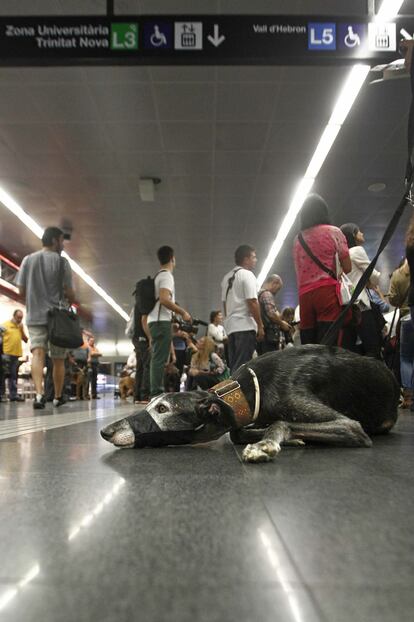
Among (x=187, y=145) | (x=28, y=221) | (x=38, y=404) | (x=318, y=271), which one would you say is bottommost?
(x=38, y=404)

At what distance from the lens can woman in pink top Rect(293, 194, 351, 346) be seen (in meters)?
3.05

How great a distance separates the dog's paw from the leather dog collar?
25 cm

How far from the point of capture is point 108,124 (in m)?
6.68

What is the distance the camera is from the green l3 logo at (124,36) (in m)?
3.88

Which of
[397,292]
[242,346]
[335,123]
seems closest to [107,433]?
[242,346]

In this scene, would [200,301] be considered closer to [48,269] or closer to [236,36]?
[48,269]

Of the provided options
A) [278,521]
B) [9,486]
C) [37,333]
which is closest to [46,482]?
[9,486]

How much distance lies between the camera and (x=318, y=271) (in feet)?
10.2

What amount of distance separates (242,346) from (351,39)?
2.86m

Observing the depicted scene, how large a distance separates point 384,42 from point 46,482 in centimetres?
429

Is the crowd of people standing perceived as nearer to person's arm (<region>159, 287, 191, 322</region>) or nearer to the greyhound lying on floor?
person's arm (<region>159, 287, 191, 322</region>)

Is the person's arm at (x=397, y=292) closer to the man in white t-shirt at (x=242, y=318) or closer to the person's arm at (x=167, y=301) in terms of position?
the man in white t-shirt at (x=242, y=318)

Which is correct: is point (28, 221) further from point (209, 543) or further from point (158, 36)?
point (209, 543)

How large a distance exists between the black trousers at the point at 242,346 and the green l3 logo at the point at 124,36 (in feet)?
8.87
